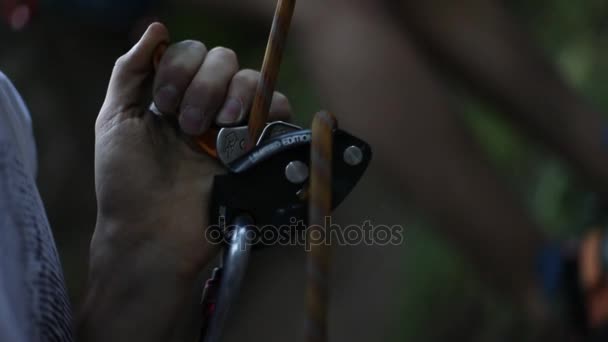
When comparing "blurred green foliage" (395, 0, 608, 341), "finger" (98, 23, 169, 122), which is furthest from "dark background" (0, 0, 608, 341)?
"finger" (98, 23, 169, 122)

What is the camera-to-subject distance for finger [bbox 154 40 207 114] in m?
0.70

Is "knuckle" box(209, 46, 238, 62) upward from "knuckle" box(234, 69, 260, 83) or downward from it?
upward

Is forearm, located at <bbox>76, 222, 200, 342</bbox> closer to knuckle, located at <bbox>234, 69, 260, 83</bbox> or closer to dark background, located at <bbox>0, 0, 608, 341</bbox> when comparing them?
knuckle, located at <bbox>234, 69, 260, 83</bbox>

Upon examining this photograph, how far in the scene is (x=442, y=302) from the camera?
6.30ft

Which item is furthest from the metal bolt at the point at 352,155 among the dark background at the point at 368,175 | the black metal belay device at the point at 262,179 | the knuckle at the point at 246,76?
the dark background at the point at 368,175

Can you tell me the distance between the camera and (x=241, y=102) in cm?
70

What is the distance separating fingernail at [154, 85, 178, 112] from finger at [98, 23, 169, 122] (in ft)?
0.12

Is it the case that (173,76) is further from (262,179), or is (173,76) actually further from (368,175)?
(368,175)

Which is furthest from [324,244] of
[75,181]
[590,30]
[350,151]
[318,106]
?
[590,30]

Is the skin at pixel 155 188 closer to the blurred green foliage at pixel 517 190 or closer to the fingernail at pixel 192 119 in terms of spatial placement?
the fingernail at pixel 192 119

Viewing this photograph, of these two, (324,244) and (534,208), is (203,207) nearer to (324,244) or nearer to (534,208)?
→ (324,244)

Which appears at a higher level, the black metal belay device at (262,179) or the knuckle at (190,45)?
the knuckle at (190,45)

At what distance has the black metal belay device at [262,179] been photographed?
0.64 metres

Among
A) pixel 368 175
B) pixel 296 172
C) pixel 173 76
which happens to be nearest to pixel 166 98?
pixel 173 76
